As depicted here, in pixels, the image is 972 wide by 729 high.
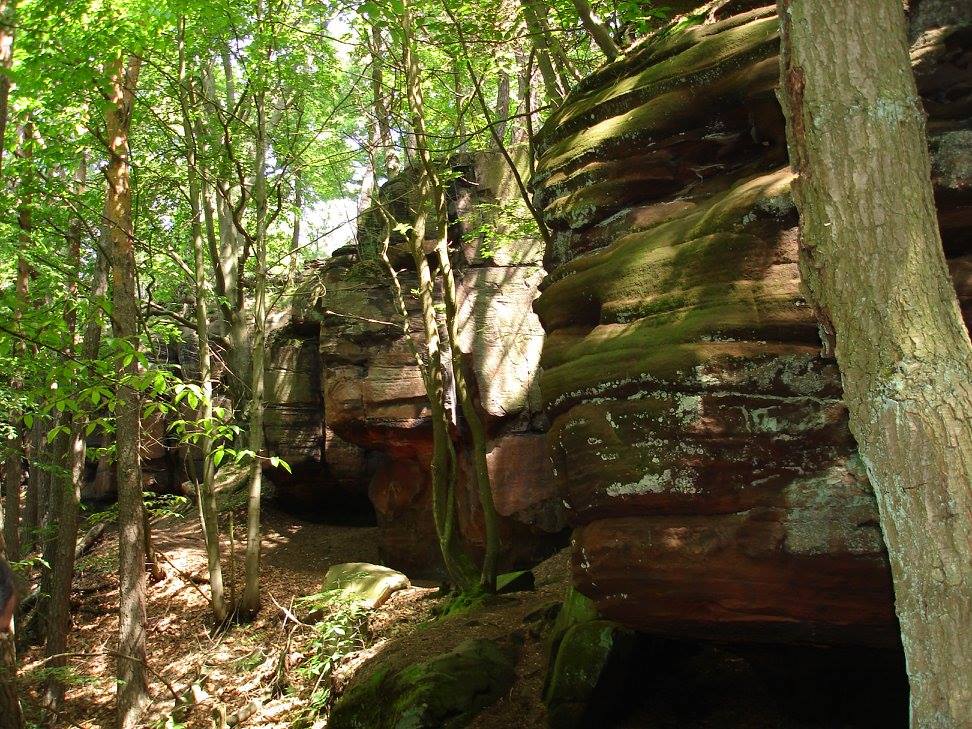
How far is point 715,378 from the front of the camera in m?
4.68

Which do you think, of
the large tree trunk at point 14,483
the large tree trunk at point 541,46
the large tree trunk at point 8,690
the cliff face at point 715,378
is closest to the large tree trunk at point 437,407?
the large tree trunk at point 541,46

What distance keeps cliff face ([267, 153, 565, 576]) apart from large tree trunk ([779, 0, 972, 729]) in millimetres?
8205

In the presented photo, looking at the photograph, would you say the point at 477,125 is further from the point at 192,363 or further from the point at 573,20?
the point at 192,363

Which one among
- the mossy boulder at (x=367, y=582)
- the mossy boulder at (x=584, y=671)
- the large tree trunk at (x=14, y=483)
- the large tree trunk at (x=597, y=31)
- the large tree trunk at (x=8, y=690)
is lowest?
the mossy boulder at (x=367, y=582)

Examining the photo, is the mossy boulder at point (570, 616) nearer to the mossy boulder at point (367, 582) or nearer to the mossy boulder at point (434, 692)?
the mossy boulder at point (434, 692)

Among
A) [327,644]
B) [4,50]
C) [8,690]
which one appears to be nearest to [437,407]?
[327,644]

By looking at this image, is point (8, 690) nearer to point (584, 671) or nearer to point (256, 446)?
point (584, 671)

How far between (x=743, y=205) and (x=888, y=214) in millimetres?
2095

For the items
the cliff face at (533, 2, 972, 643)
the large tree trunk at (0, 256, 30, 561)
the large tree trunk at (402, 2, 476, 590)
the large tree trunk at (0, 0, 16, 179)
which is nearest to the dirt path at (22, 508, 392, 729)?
the large tree trunk at (0, 256, 30, 561)

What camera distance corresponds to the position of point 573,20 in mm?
8570

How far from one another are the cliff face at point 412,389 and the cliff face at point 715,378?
18.2ft

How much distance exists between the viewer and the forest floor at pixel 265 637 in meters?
8.52

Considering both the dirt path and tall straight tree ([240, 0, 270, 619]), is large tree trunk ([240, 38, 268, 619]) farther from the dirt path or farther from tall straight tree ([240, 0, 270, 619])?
the dirt path

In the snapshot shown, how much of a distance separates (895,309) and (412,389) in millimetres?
11333
